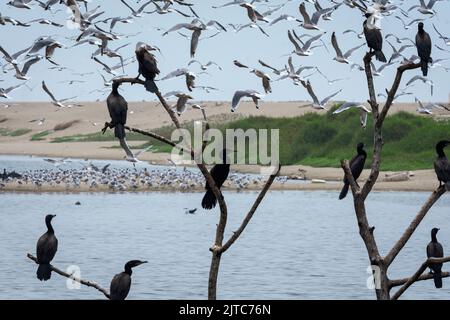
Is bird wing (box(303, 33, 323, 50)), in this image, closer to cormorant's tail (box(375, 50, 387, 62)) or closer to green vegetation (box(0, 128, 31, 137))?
cormorant's tail (box(375, 50, 387, 62))

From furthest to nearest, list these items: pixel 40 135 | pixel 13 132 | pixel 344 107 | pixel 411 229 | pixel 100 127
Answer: pixel 13 132 < pixel 100 127 < pixel 40 135 < pixel 344 107 < pixel 411 229

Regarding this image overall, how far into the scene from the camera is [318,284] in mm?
22406

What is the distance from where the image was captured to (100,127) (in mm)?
88875

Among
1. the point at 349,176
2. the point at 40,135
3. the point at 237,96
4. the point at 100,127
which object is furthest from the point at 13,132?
the point at 349,176

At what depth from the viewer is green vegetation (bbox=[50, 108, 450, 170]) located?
43.1 m

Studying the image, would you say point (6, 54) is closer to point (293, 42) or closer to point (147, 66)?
point (293, 42)

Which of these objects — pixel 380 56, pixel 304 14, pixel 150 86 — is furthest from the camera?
pixel 304 14

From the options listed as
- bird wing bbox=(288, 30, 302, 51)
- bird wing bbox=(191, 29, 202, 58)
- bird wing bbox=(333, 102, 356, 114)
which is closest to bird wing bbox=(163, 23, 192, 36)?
bird wing bbox=(191, 29, 202, 58)

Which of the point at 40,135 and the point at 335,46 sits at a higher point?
the point at 40,135

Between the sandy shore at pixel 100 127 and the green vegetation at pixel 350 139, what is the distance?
1.39 metres

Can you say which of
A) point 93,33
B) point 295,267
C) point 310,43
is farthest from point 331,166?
point 93,33

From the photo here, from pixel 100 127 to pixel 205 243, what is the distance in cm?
6024

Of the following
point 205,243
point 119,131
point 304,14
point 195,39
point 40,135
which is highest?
point 40,135

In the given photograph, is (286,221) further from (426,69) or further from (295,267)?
(426,69)
